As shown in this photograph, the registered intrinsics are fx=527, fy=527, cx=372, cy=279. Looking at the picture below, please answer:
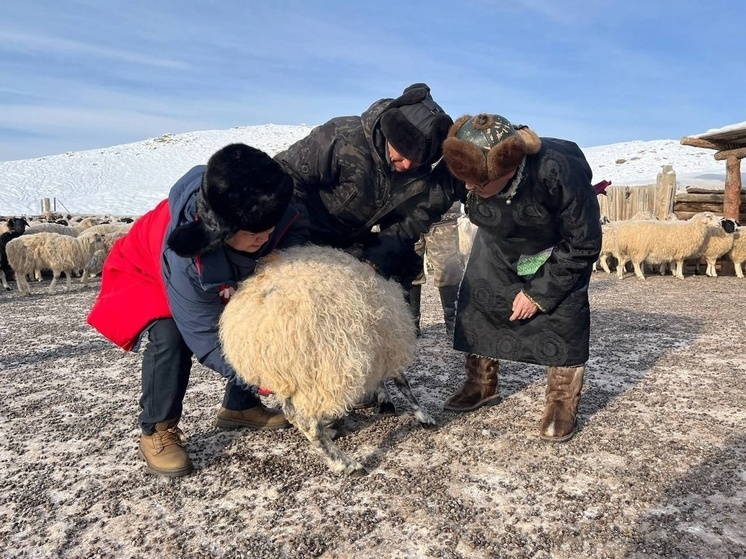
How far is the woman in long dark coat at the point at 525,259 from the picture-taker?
8.43 feet

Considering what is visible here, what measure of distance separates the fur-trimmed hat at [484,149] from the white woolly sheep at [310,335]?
74 centimetres

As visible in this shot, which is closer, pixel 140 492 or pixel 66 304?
pixel 140 492

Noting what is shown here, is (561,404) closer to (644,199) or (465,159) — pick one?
(465,159)

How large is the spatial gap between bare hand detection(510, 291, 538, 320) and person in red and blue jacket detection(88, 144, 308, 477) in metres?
1.29

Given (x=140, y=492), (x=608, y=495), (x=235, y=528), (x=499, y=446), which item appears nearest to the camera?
(x=235, y=528)

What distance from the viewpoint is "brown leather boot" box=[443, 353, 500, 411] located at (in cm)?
343

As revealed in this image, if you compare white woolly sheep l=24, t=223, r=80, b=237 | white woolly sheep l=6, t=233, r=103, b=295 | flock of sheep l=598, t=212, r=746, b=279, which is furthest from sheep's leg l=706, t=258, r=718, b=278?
white woolly sheep l=24, t=223, r=80, b=237

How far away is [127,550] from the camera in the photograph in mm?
2098

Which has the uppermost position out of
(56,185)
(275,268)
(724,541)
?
(56,185)

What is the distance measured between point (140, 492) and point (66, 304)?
7.30m

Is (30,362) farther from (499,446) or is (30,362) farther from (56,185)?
(56,185)

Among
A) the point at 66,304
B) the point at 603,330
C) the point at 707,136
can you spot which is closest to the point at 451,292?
the point at 603,330

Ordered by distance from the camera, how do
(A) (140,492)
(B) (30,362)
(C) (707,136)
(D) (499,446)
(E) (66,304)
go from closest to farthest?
(A) (140,492) < (D) (499,446) < (B) (30,362) < (E) (66,304) < (C) (707,136)

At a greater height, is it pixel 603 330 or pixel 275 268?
pixel 275 268
